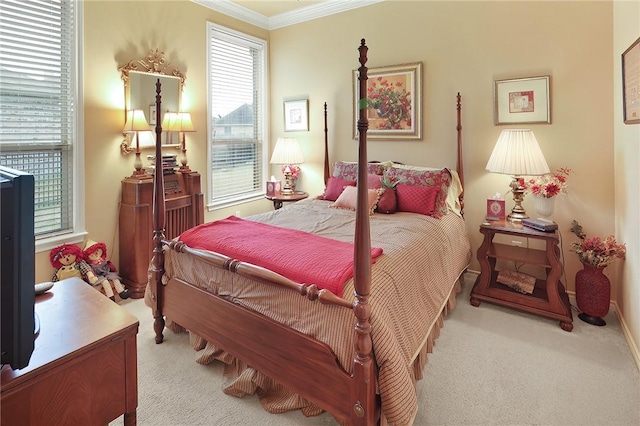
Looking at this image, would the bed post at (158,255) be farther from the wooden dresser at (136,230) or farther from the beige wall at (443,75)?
the beige wall at (443,75)

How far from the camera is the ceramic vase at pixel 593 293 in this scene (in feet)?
8.45

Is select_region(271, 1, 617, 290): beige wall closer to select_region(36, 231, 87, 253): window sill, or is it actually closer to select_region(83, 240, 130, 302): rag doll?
select_region(83, 240, 130, 302): rag doll

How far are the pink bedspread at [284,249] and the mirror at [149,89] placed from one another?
140cm

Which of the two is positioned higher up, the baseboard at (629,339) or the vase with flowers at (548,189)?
the vase with flowers at (548,189)

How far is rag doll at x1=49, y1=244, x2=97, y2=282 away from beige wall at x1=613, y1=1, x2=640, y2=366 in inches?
148

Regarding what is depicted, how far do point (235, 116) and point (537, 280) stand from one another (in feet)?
11.8

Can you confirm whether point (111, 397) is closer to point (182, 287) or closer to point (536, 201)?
point (182, 287)

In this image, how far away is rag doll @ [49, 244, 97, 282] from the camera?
109 inches

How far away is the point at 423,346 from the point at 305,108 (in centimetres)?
315

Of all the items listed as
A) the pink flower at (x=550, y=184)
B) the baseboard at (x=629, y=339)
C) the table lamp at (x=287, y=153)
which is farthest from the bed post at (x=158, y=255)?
the baseboard at (x=629, y=339)

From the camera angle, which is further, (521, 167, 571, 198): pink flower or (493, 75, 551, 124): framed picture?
(493, 75, 551, 124): framed picture

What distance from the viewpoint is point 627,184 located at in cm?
243

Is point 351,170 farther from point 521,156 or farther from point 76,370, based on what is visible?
point 76,370

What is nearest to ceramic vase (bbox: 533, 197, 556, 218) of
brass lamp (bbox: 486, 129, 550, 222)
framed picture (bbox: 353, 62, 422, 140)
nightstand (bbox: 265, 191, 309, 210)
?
brass lamp (bbox: 486, 129, 550, 222)
